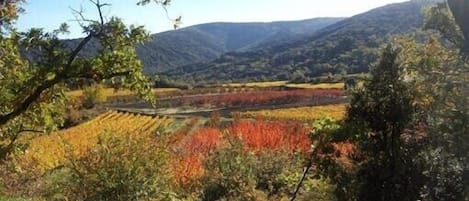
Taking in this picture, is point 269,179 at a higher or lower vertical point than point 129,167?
lower

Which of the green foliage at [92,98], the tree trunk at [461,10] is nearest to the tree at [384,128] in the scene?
the tree trunk at [461,10]

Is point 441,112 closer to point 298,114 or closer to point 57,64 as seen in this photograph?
point 57,64

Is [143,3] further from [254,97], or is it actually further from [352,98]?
[254,97]

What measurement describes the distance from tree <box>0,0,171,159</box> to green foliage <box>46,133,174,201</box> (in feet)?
4.59

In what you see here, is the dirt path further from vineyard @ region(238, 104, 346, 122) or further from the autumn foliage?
the autumn foliage

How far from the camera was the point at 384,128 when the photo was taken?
1086 centimetres

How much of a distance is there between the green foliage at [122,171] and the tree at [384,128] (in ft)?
13.2

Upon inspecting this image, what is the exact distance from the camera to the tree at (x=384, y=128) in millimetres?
10484

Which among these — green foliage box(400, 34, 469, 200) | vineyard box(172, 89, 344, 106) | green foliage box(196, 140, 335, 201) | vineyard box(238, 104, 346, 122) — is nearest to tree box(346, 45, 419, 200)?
green foliage box(400, 34, 469, 200)

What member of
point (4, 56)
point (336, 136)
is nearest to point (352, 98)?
point (336, 136)

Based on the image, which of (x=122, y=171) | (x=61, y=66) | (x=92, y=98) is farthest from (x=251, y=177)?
(x=92, y=98)

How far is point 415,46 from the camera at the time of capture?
11391 millimetres

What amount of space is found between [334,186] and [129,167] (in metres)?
4.02

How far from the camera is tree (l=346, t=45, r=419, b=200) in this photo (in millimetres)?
10484
